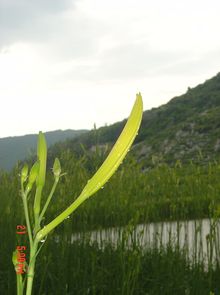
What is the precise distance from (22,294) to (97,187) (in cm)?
9

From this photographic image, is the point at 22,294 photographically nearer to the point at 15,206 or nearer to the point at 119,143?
the point at 119,143

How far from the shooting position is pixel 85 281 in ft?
8.70

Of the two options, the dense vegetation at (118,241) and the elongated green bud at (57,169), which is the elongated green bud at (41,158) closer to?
the elongated green bud at (57,169)

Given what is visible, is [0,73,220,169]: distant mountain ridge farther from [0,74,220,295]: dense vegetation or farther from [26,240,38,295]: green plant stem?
[26,240,38,295]: green plant stem

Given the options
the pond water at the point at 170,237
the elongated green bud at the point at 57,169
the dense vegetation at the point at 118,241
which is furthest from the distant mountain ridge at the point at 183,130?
the elongated green bud at the point at 57,169

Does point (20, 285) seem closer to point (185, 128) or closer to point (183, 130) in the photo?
point (185, 128)

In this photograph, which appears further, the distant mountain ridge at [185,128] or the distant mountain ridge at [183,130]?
the distant mountain ridge at [185,128]

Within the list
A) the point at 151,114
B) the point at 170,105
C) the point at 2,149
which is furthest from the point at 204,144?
the point at 2,149

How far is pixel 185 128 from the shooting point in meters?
32.1

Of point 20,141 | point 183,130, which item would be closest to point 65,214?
point 183,130

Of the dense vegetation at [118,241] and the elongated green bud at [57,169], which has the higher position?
the elongated green bud at [57,169]

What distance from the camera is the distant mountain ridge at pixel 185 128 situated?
26094 millimetres

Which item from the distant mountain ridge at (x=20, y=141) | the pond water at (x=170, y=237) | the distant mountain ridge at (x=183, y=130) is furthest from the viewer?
the distant mountain ridge at (x=20, y=141)

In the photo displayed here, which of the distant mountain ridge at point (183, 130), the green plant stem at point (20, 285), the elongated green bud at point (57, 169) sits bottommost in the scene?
the green plant stem at point (20, 285)
